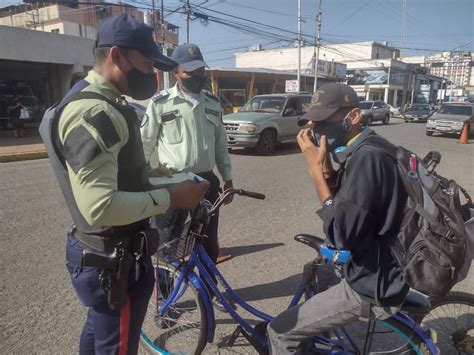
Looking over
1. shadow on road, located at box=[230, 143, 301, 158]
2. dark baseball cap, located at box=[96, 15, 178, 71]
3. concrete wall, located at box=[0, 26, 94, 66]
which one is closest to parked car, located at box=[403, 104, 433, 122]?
shadow on road, located at box=[230, 143, 301, 158]

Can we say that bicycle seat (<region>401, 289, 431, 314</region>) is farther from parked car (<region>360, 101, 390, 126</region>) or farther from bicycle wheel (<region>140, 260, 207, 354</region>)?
parked car (<region>360, 101, 390, 126</region>)

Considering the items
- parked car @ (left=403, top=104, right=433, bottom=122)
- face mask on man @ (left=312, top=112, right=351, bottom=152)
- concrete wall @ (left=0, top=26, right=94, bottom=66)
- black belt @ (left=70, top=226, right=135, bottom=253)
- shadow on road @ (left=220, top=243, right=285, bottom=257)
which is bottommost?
parked car @ (left=403, top=104, right=433, bottom=122)

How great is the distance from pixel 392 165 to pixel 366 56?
70.5m

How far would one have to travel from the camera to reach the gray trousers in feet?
6.10

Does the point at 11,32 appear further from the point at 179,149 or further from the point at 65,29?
the point at 65,29

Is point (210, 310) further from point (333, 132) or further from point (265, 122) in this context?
point (265, 122)

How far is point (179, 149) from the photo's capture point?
318 cm

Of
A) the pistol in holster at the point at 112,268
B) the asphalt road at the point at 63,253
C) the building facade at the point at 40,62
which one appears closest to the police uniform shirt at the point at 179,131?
the asphalt road at the point at 63,253

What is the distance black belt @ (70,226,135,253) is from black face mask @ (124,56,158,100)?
66cm

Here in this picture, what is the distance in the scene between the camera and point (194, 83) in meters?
3.18

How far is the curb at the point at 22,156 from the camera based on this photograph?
10336 millimetres

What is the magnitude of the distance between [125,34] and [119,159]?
0.52 metres

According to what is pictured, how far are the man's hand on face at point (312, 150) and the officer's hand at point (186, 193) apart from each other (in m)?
0.57

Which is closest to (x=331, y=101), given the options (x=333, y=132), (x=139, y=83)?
(x=333, y=132)
